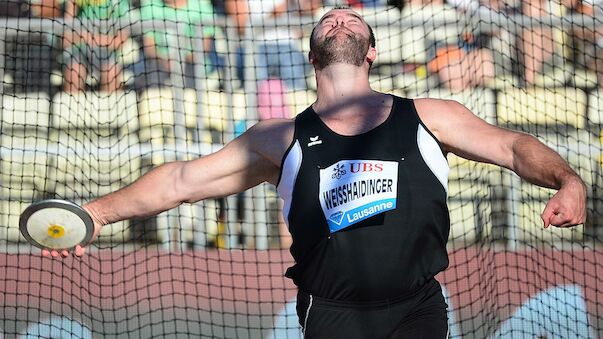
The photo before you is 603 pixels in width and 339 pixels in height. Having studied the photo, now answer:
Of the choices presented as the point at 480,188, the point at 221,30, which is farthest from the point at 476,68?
the point at 221,30

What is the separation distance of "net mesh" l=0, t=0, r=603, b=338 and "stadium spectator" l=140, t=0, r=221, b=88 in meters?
0.02

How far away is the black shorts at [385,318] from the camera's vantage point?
11.6 ft

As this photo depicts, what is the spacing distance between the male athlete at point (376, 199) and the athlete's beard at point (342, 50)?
0.52 feet

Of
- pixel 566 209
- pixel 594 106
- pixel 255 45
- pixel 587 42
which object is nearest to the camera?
pixel 566 209

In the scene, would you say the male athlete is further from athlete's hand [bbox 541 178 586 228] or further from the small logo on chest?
athlete's hand [bbox 541 178 586 228]

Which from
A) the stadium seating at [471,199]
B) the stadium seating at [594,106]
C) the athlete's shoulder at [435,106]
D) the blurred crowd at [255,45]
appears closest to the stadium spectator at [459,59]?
the blurred crowd at [255,45]

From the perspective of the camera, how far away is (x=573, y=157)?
740 centimetres

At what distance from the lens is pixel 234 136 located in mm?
7281

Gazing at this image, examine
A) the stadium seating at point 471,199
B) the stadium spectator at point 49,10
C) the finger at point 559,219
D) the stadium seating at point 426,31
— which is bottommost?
the finger at point 559,219

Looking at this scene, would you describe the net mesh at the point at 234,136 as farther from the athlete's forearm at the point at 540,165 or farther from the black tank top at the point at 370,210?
the athlete's forearm at the point at 540,165

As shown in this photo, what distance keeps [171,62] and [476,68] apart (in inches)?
87.4

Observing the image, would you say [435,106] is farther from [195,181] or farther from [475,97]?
[475,97]

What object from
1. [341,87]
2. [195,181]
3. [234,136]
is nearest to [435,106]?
[341,87]

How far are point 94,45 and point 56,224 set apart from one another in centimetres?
399
